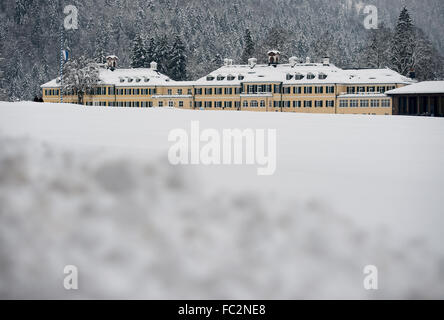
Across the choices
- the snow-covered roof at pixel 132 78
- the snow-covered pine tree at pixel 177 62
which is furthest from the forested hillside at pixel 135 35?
the snow-covered roof at pixel 132 78

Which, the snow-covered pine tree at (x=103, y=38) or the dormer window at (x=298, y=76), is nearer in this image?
the dormer window at (x=298, y=76)

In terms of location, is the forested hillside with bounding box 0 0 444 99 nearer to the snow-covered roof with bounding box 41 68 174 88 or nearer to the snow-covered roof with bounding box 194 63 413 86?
the snow-covered roof with bounding box 41 68 174 88

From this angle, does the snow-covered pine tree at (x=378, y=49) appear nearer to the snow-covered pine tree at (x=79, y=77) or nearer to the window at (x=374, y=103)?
the window at (x=374, y=103)

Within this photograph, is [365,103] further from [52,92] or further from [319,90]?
[52,92]

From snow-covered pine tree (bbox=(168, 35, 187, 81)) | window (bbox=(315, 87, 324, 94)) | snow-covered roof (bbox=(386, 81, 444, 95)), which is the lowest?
window (bbox=(315, 87, 324, 94))

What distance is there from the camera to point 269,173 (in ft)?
26.8

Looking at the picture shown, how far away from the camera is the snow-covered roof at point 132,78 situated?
10256 centimetres

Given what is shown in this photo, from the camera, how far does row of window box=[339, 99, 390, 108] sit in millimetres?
86188

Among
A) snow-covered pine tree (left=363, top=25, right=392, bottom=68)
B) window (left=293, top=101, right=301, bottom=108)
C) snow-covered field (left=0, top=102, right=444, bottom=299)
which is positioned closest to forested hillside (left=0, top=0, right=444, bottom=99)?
snow-covered pine tree (left=363, top=25, right=392, bottom=68)

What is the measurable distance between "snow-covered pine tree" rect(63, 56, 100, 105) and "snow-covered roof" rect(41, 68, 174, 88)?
2.53 meters

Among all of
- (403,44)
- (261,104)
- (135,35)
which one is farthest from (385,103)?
(135,35)

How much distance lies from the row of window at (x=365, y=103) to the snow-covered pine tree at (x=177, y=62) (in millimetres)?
39641

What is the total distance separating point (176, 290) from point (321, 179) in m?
2.50

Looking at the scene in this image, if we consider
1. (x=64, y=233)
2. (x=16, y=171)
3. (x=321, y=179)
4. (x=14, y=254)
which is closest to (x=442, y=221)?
(x=321, y=179)
